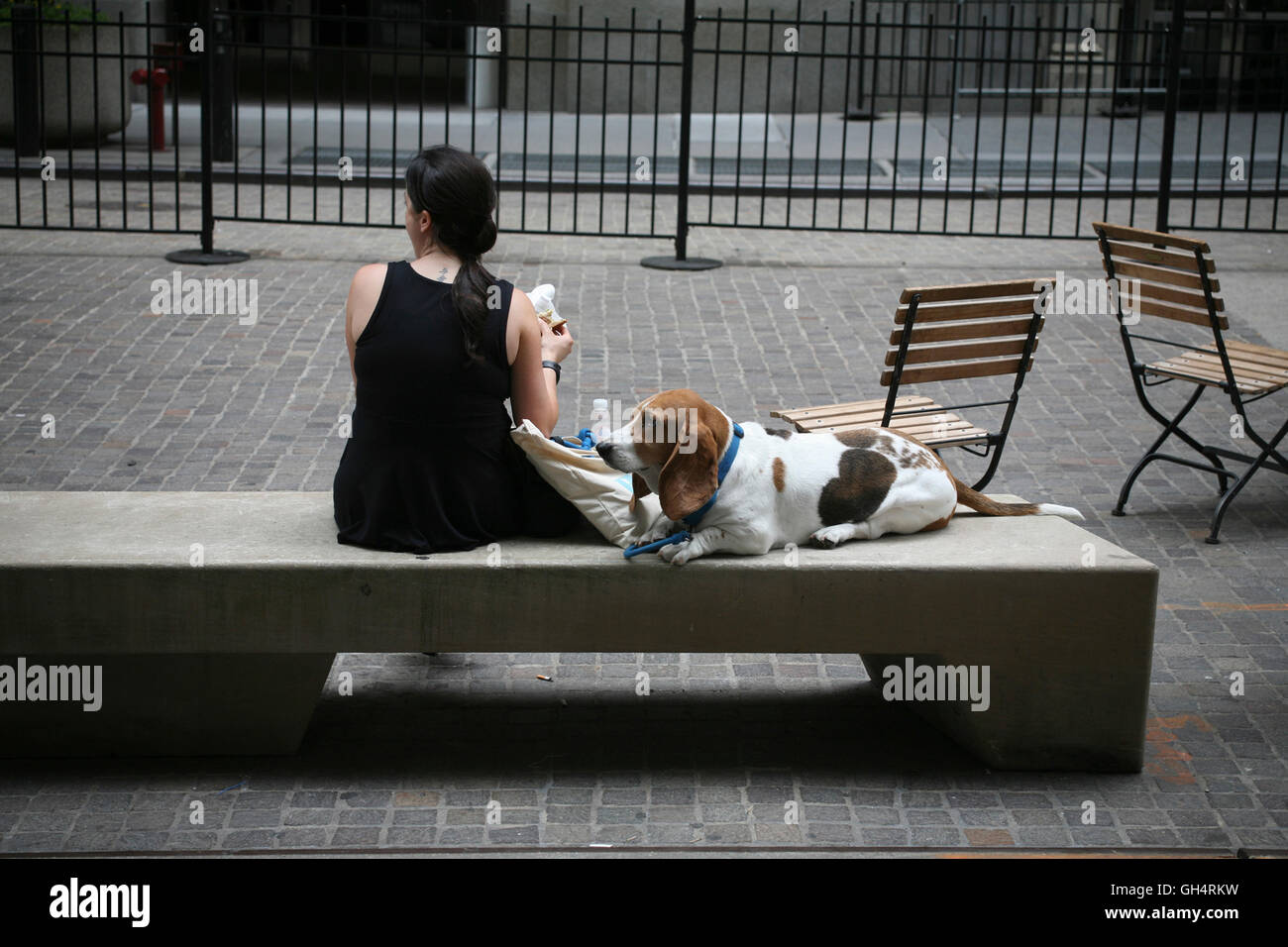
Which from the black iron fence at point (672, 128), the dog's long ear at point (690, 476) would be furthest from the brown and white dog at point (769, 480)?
the black iron fence at point (672, 128)

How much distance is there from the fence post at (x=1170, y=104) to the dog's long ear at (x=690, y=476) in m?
9.17

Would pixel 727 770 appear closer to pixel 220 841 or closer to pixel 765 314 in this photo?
pixel 220 841

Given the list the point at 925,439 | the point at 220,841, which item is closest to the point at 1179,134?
the point at 925,439

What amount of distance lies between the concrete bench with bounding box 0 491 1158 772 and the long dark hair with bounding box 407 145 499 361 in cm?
70

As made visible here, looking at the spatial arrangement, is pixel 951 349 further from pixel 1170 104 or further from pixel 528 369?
pixel 1170 104

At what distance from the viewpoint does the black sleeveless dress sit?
4.50 meters

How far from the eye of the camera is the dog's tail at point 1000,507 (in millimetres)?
5004

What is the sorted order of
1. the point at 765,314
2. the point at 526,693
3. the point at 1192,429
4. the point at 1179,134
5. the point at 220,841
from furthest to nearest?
the point at 1179,134
the point at 765,314
the point at 1192,429
the point at 526,693
the point at 220,841

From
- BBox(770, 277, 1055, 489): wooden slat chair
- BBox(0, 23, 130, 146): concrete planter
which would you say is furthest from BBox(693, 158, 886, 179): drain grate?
BBox(770, 277, 1055, 489): wooden slat chair

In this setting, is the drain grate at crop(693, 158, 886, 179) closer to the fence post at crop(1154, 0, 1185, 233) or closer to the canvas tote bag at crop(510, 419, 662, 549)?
the fence post at crop(1154, 0, 1185, 233)

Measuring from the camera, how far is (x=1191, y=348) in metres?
7.23

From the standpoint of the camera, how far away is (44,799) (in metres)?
4.46

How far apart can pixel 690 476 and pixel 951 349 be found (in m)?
2.56

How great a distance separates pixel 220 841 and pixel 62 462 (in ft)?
12.3
